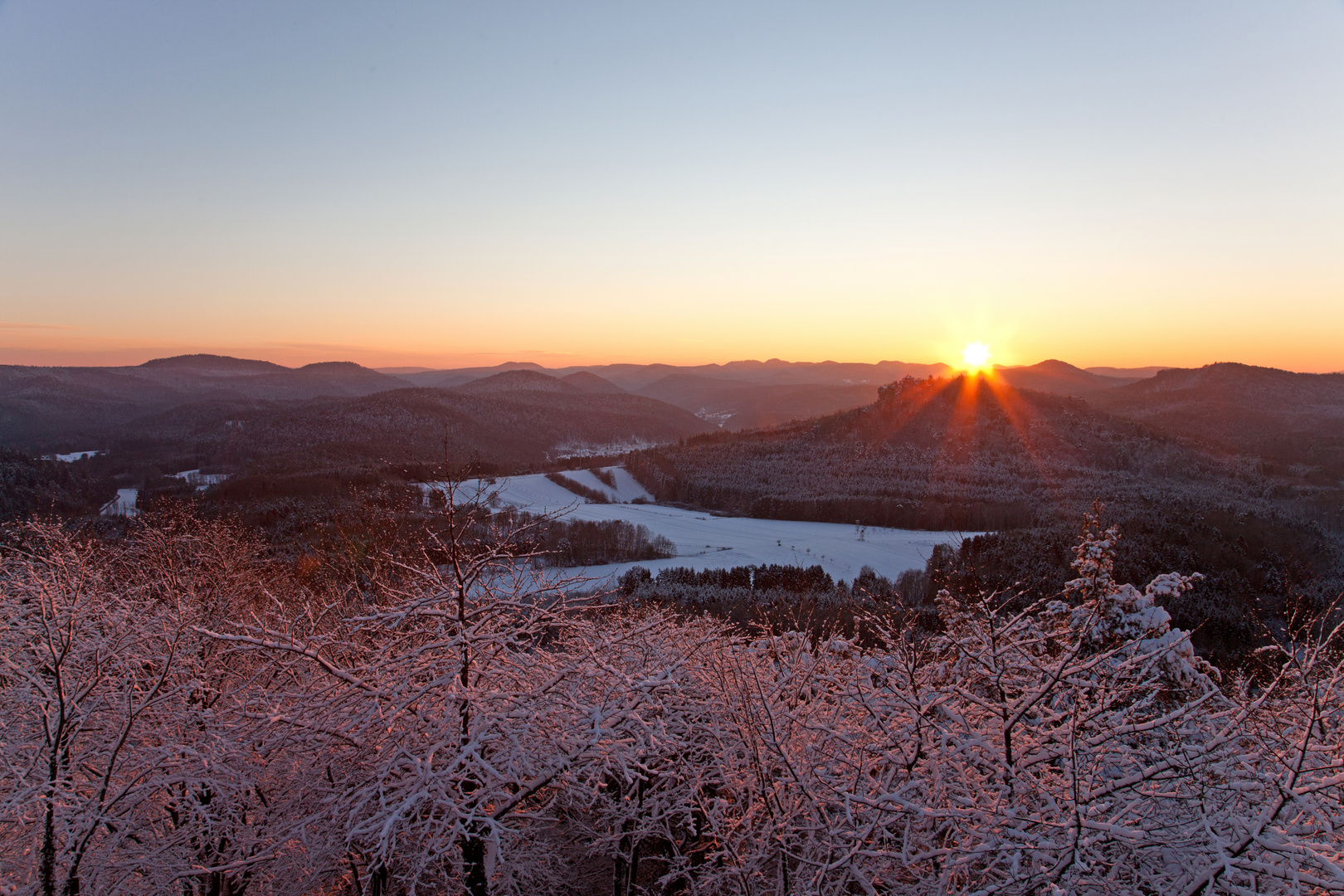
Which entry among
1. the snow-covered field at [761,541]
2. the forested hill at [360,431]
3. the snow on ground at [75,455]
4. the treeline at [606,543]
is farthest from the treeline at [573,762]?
the snow on ground at [75,455]

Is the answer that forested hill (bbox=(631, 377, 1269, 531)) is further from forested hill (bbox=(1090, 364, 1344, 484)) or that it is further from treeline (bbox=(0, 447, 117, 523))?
treeline (bbox=(0, 447, 117, 523))

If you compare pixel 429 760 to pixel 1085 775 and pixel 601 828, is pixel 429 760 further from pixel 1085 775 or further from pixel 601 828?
pixel 601 828

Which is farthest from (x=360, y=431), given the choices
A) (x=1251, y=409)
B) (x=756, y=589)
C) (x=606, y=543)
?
(x=1251, y=409)

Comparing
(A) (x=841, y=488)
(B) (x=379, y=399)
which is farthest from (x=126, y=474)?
(A) (x=841, y=488)

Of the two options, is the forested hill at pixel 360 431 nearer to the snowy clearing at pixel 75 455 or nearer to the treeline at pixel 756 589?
the snowy clearing at pixel 75 455

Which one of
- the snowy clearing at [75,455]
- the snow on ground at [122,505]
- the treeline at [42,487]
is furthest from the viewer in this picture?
the snowy clearing at [75,455]

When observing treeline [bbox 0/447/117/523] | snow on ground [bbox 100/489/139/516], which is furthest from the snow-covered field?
treeline [bbox 0/447/117/523]
